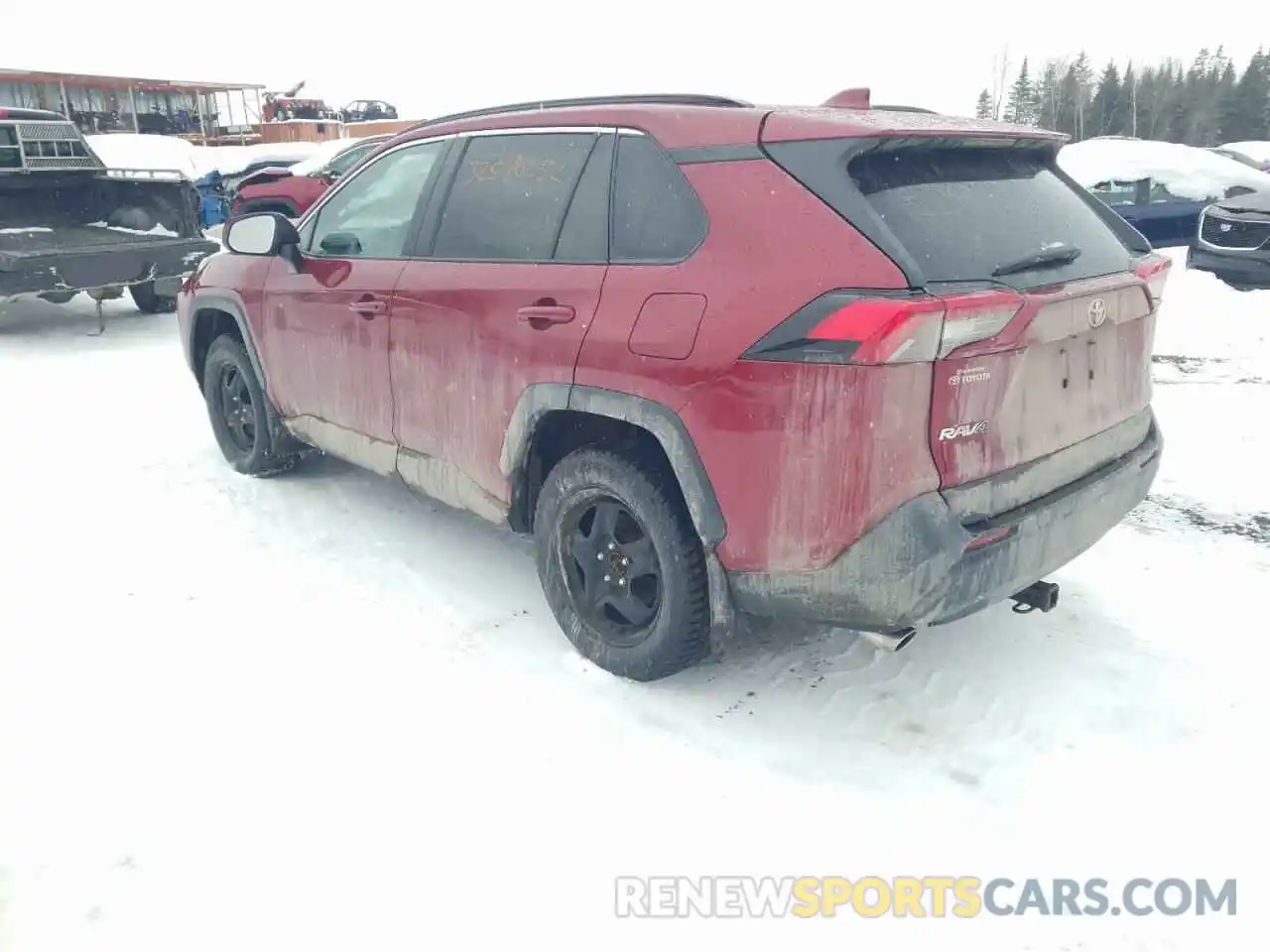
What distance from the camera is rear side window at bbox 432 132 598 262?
320 centimetres

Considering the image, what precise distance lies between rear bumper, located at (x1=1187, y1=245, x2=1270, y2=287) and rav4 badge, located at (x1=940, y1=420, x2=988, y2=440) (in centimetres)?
939

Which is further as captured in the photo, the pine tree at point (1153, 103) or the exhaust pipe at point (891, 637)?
the pine tree at point (1153, 103)

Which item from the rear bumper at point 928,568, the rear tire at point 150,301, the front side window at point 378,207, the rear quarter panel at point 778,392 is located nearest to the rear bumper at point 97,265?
the rear tire at point 150,301

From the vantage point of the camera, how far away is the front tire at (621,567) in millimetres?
2879

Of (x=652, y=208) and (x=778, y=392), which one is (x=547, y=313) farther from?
(x=778, y=392)

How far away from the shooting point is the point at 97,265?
8312mm

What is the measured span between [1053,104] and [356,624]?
3065 inches

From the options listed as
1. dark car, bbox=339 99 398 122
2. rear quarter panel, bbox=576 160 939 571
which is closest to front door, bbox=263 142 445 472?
rear quarter panel, bbox=576 160 939 571

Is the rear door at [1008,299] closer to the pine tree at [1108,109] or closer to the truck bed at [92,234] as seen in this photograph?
the truck bed at [92,234]

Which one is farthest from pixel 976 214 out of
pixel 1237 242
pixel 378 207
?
pixel 1237 242

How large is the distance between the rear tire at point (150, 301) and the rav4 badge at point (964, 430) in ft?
32.7

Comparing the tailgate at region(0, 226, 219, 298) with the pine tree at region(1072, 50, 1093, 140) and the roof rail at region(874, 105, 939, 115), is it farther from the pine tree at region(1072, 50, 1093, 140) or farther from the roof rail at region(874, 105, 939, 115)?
the pine tree at region(1072, 50, 1093, 140)

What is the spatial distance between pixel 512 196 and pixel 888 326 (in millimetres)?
1644

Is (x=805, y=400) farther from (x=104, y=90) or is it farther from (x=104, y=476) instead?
(x=104, y=90)
